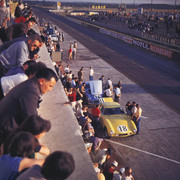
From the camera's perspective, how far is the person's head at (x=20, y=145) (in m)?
2.31

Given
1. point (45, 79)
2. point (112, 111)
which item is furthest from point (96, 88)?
point (45, 79)

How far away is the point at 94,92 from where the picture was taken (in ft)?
49.5

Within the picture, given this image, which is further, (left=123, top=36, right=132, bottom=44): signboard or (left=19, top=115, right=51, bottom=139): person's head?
(left=123, top=36, right=132, bottom=44): signboard

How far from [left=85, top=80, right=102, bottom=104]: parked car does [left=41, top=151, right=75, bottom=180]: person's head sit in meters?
12.7

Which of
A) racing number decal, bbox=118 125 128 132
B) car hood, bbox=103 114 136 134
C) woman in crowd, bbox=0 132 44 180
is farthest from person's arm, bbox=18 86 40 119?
racing number decal, bbox=118 125 128 132

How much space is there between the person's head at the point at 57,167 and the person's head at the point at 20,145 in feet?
1.35

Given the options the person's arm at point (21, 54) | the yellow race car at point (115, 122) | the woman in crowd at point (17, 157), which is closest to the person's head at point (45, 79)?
the woman in crowd at point (17, 157)

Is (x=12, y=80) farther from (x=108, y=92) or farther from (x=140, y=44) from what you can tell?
(x=140, y=44)

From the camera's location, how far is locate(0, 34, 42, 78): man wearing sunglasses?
4.44 m

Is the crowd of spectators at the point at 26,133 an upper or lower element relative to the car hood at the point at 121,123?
upper

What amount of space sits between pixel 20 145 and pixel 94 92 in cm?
1283

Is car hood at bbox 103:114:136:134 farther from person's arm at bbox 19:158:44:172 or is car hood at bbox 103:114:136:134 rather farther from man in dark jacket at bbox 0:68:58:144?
person's arm at bbox 19:158:44:172

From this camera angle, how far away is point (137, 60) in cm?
2961

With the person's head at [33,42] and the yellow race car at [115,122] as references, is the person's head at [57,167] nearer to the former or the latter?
the person's head at [33,42]
